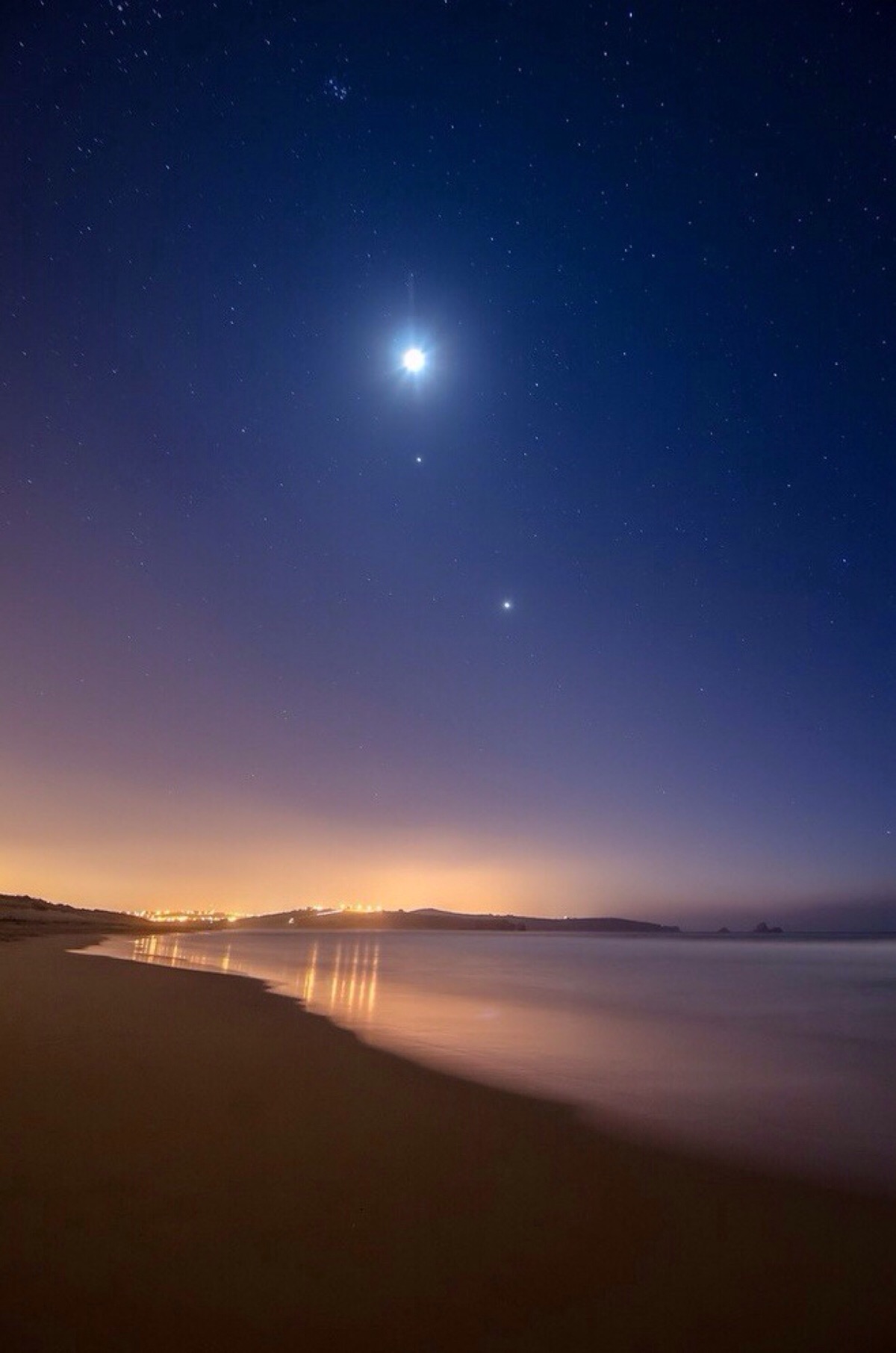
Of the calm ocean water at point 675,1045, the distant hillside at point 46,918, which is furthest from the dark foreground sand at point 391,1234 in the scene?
the distant hillside at point 46,918

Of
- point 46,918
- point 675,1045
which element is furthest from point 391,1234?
point 46,918

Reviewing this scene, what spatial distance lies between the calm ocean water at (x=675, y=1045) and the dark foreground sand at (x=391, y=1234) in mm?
1076

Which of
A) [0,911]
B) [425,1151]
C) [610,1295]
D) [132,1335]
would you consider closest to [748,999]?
[425,1151]

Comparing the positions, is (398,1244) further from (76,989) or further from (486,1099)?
(76,989)

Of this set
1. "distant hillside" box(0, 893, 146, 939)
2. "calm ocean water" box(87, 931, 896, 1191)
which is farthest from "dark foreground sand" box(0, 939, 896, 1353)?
"distant hillside" box(0, 893, 146, 939)

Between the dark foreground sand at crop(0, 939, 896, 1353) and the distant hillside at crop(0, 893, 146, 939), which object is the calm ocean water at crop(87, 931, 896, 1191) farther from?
the distant hillside at crop(0, 893, 146, 939)

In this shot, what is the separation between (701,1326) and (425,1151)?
7.60ft

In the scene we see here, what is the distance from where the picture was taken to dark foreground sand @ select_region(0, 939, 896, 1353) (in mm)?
2879

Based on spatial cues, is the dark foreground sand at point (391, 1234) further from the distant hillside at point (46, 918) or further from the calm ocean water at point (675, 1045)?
the distant hillside at point (46, 918)

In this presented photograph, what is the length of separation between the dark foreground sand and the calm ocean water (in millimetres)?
1076

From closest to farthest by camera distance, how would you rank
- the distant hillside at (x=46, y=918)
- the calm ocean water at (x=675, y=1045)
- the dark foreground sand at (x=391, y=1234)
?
the dark foreground sand at (x=391, y=1234) → the calm ocean water at (x=675, y=1045) → the distant hillside at (x=46, y=918)

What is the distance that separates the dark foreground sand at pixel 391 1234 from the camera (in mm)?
2879

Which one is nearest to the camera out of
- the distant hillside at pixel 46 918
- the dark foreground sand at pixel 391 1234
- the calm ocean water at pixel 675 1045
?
the dark foreground sand at pixel 391 1234

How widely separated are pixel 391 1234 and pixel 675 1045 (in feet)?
26.9
